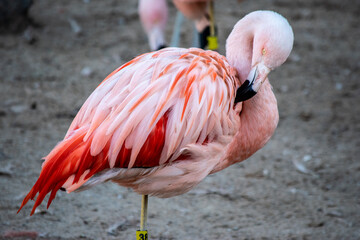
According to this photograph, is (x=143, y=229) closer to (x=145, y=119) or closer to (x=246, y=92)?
(x=145, y=119)

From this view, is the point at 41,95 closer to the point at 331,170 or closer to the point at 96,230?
the point at 96,230

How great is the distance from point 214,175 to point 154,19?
6.92 feet

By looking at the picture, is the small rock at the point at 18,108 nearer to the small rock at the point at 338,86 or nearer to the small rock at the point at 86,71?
the small rock at the point at 86,71

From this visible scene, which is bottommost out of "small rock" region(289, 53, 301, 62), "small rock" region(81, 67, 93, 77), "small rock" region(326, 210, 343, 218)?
"small rock" region(326, 210, 343, 218)

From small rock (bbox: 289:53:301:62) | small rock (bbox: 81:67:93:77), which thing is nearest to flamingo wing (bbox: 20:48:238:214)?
small rock (bbox: 81:67:93:77)

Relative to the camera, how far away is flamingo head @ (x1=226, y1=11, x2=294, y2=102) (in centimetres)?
226

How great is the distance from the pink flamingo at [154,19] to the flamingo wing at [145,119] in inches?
108

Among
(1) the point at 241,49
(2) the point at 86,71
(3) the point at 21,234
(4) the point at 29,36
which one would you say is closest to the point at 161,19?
(2) the point at 86,71

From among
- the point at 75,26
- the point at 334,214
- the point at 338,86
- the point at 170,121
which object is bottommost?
the point at 334,214

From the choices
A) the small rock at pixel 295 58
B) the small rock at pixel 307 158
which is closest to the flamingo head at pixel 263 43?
the small rock at pixel 307 158

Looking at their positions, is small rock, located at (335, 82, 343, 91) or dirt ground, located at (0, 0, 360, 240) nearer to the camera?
dirt ground, located at (0, 0, 360, 240)

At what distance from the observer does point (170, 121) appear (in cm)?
219

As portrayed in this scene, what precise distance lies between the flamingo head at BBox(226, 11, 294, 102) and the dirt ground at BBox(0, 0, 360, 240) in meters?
1.10

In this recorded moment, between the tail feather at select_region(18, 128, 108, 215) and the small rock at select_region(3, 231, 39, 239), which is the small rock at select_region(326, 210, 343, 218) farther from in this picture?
the small rock at select_region(3, 231, 39, 239)
